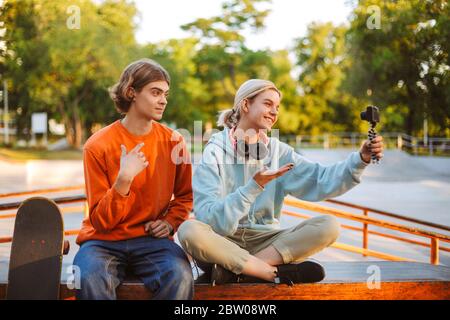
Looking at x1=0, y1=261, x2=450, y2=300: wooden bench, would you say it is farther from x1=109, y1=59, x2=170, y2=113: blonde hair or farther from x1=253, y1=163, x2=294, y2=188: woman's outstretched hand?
x1=109, y1=59, x2=170, y2=113: blonde hair

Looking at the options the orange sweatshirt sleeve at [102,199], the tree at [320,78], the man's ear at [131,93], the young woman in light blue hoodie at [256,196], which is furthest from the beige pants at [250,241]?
the tree at [320,78]

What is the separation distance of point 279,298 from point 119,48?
23388mm

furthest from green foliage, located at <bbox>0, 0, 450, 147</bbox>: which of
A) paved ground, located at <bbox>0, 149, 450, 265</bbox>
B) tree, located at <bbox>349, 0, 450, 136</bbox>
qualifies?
paved ground, located at <bbox>0, 149, 450, 265</bbox>

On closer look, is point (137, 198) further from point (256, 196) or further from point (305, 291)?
point (305, 291)

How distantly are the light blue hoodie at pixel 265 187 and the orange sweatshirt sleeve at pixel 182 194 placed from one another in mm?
115

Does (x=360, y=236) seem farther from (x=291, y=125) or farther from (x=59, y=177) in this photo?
(x=291, y=125)

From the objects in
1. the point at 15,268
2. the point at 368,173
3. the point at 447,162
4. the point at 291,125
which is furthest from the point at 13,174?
the point at 291,125

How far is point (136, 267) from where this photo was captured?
2311 mm

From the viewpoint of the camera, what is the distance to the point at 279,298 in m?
2.32

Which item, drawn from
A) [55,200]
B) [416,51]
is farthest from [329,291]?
[416,51]

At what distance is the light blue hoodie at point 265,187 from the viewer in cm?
230

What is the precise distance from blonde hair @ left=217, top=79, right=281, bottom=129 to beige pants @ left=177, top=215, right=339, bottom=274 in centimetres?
53

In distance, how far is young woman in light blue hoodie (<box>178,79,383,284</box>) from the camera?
223 cm

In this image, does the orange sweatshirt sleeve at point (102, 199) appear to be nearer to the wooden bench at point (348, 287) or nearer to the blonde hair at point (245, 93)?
the wooden bench at point (348, 287)
